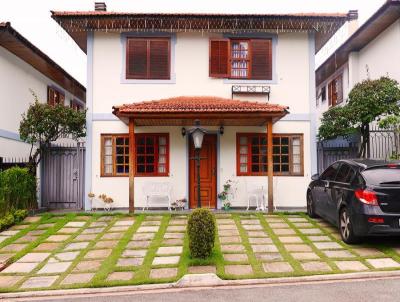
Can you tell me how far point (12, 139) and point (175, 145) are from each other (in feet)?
19.3

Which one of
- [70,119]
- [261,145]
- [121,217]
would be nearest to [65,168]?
[70,119]

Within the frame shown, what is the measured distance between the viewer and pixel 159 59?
38.7ft

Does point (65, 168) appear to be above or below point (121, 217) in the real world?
above

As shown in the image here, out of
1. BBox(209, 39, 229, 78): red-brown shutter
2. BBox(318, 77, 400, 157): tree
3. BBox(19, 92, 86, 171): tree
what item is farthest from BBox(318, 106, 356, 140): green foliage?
BBox(19, 92, 86, 171): tree

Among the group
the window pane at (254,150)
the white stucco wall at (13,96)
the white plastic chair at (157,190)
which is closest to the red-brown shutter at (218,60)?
the window pane at (254,150)

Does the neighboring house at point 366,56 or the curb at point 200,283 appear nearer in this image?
the curb at point 200,283

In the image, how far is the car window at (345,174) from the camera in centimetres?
746

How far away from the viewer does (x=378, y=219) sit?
6516 mm

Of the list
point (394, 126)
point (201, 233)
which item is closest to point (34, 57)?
point (201, 233)

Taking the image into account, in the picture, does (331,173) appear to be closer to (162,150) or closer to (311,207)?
(311,207)

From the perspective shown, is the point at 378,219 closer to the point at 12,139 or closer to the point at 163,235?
the point at 163,235

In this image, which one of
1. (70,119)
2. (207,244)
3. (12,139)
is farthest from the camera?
(12,139)

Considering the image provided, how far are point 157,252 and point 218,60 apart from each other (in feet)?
22.7

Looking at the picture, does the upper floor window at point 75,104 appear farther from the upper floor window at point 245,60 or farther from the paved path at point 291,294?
the paved path at point 291,294
